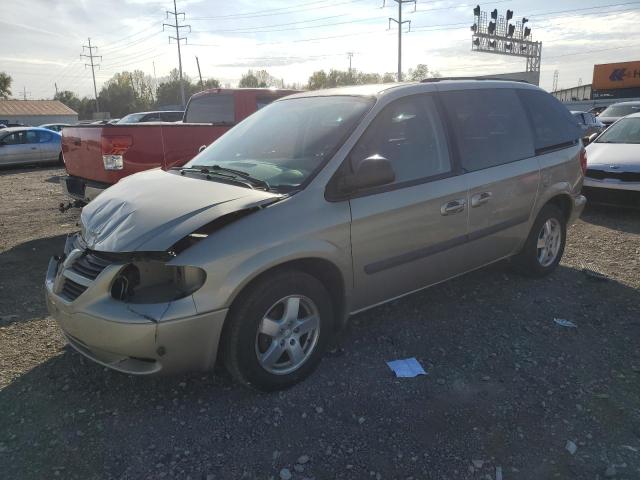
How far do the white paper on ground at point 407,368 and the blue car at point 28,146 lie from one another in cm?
1556

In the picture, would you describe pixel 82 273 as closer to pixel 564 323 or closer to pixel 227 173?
pixel 227 173

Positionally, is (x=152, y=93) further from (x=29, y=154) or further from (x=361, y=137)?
(x=361, y=137)

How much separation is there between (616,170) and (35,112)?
7656 cm

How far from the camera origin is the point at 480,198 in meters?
3.90

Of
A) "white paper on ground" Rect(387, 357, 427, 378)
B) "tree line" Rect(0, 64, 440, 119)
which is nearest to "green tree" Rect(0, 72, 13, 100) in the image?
"tree line" Rect(0, 64, 440, 119)

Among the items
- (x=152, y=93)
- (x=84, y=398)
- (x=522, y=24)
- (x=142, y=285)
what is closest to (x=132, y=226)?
(x=142, y=285)

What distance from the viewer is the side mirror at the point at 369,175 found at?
3.09 meters

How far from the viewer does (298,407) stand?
116 inches

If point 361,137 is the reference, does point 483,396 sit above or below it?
below

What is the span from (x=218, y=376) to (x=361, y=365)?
38.0 inches

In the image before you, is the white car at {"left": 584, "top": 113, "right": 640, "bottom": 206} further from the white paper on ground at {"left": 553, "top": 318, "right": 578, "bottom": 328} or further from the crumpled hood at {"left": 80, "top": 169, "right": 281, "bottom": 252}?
the crumpled hood at {"left": 80, "top": 169, "right": 281, "bottom": 252}

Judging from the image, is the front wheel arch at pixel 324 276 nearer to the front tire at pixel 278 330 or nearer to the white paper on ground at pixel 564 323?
the front tire at pixel 278 330

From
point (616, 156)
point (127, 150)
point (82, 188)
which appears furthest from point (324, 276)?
point (616, 156)

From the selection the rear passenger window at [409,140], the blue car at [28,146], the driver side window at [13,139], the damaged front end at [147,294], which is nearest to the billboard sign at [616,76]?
the blue car at [28,146]
